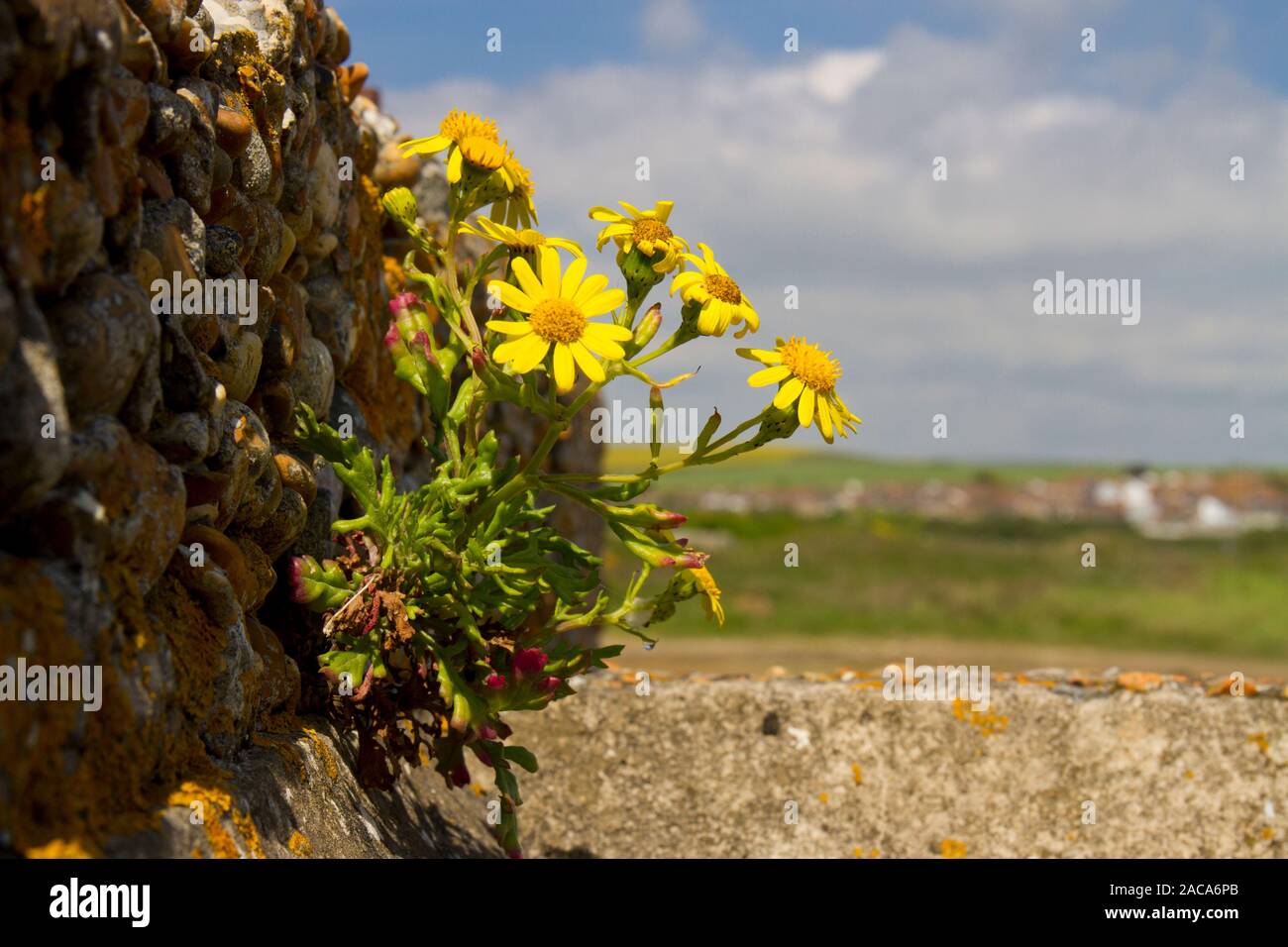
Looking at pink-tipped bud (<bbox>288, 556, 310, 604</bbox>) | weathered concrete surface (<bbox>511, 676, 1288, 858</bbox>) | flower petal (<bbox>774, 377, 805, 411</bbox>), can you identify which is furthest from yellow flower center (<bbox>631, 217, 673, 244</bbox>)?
weathered concrete surface (<bbox>511, 676, 1288, 858</bbox>)

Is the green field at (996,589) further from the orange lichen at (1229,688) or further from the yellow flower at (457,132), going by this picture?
the yellow flower at (457,132)

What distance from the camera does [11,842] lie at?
7.22 feet

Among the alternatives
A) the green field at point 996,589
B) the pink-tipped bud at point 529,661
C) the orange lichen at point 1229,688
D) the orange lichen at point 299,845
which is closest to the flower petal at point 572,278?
the pink-tipped bud at point 529,661

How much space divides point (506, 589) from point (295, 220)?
143cm

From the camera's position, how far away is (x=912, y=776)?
203 inches

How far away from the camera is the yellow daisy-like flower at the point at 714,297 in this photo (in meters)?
3.30

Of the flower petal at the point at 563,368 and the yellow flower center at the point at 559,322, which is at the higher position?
the yellow flower center at the point at 559,322

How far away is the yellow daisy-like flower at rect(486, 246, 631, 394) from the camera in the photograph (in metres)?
Answer: 3.18

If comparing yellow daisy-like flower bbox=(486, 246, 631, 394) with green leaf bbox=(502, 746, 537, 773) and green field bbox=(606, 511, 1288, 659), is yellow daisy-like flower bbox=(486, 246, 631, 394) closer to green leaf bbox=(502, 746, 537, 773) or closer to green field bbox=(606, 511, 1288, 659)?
green leaf bbox=(502, 746, 537, 773)

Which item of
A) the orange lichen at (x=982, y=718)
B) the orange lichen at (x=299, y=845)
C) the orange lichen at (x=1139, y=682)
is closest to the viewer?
the orange lichen at (x=299, y=845)

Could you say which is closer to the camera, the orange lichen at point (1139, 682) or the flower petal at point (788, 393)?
the flower petal at point (788, 393)

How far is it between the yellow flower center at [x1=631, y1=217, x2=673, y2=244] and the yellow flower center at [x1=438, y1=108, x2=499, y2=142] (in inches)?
21.7

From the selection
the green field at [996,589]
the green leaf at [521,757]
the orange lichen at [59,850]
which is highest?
the orange lichen at [59,850]

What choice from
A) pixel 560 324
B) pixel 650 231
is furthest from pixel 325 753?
pixel 650 231
